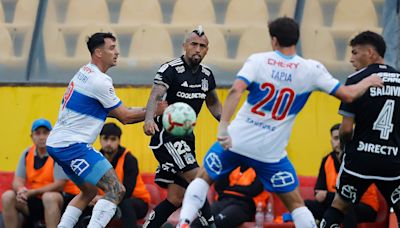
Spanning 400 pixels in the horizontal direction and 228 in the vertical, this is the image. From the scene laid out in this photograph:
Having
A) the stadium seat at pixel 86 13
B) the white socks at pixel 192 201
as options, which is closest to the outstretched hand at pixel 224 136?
the white socks at pixel 192 201

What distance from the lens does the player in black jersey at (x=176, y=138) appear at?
1141 cm

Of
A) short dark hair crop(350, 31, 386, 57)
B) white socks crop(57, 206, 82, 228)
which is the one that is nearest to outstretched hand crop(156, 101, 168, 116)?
white socks crop(57, 206, 82, 228)

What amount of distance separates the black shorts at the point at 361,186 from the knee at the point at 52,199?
3935 mm

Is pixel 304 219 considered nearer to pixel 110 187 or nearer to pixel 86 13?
pixel 110 187

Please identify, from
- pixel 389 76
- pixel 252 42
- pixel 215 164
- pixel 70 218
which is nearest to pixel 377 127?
pixel 389 76

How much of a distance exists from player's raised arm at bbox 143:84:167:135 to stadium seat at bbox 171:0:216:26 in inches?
161

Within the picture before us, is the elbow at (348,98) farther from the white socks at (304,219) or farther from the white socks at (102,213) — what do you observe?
the white socks at (102,213)

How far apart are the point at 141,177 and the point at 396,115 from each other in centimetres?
449

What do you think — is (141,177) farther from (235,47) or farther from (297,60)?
(297,60)

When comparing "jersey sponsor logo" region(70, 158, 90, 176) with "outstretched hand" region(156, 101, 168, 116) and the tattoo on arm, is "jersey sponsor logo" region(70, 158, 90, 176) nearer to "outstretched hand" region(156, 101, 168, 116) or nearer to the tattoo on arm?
the tattoo on arm

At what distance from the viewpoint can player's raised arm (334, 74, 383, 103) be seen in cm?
992

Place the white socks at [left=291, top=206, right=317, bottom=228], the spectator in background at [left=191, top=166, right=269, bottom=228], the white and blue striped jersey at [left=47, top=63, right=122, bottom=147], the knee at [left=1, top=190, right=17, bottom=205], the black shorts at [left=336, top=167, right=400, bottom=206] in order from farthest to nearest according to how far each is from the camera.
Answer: the knee at [left=1, top=190, right=17, bottom=205], the spectator in background at [left=191, top=166, right=269, bottom=228], the white and blue striped jersey at [left=47, top=63, right=122, bottom=147], the black shorts at [left=336, top=167, right=400, bottom=206], the white socks at [left=291, top=206, right=317, bottom=228]

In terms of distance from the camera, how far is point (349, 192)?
36.1 feet

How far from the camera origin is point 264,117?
32.3ft
